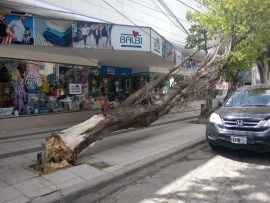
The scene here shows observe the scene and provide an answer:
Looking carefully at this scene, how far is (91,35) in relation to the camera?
902cm

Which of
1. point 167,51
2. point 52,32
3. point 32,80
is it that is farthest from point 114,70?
point 52,32

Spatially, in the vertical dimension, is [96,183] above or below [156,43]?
below

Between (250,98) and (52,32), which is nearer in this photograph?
(250,98)

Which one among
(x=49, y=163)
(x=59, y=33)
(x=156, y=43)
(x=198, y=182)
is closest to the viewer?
(x=198, y=182)

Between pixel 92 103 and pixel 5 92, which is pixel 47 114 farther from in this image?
pixel 92 103

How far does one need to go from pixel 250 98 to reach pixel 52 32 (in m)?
6.38

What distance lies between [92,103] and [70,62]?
94.1 inches

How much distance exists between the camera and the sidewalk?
4.08m

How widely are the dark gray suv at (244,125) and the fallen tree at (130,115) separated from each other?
78.6 inches

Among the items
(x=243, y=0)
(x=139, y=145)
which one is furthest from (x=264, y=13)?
(x=139, y=145)

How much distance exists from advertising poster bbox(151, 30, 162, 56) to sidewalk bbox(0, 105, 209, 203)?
3.18m

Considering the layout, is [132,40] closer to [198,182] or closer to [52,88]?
[52,88]

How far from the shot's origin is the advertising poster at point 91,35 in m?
8.81

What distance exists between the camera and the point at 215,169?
17.7 ft
